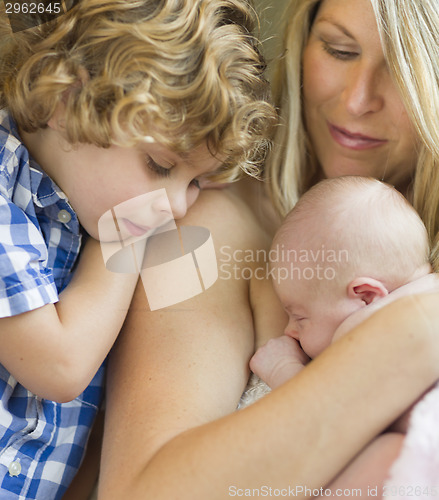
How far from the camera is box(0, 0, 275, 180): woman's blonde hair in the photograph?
103 cm

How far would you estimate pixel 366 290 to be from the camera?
1.04 meters

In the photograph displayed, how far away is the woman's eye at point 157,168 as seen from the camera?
1.10 m

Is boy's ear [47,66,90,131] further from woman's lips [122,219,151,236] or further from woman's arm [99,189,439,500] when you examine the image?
woman's arm [99,189,439,500]

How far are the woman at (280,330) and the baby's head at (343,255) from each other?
13 cm

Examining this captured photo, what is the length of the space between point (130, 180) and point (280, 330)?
0.41 meters

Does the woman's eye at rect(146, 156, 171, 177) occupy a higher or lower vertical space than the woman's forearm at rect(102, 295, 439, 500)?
higher

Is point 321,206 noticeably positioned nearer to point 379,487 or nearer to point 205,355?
point 205,355

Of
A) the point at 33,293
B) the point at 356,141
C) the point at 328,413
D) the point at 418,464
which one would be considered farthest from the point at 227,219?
the point at 418,464

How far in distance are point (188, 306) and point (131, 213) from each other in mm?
205

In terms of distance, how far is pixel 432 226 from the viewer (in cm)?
123

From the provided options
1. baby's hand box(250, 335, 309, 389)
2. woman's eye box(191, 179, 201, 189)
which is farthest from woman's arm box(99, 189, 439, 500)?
woman's eye box(191, 179, 201, 189)

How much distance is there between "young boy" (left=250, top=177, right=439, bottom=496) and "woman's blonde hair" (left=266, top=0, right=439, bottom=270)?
0.31 feet

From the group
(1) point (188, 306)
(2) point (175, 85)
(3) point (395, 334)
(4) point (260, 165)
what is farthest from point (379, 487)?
(4) point (260, 165)

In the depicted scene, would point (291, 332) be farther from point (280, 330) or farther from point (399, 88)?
point (399, 88)
